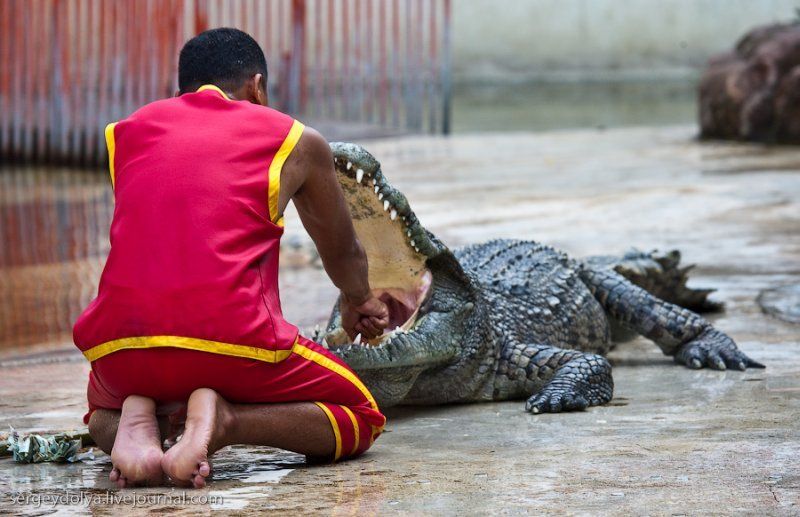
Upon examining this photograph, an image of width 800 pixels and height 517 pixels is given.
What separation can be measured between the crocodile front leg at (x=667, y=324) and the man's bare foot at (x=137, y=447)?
95.3 inches

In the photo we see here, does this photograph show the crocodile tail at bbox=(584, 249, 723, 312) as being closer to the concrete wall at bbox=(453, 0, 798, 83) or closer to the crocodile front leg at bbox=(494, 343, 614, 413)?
the crocodile front leg at bbox=(494, 343, 614, 413)

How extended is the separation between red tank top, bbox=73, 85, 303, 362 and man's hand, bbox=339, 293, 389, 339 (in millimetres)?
451

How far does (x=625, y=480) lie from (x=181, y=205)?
1.29 m

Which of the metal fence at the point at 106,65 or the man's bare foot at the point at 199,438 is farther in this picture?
the metal fence at the point at 106,65

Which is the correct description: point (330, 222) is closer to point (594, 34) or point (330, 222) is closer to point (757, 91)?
point (757, 91)

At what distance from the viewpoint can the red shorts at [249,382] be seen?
307 cm

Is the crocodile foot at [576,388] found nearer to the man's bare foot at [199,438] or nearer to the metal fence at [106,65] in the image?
the man's bare foot at [199,438]

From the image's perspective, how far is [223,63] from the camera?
3.28 m

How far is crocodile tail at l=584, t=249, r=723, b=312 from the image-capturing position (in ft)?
19.1

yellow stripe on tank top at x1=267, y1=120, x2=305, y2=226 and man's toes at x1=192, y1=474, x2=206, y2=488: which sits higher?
yellow stripe on tank top at x1=267, y1=120, x2=305, y2=226

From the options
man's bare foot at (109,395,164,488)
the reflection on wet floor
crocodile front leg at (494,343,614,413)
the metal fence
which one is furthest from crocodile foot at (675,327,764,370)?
the metal fence

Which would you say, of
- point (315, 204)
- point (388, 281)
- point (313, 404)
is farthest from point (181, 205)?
point (388, 281)

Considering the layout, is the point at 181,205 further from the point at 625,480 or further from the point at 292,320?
the point at 292,320

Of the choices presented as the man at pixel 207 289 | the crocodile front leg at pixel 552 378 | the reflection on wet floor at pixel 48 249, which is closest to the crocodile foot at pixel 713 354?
the crocodile front leg at pixel 552 378
